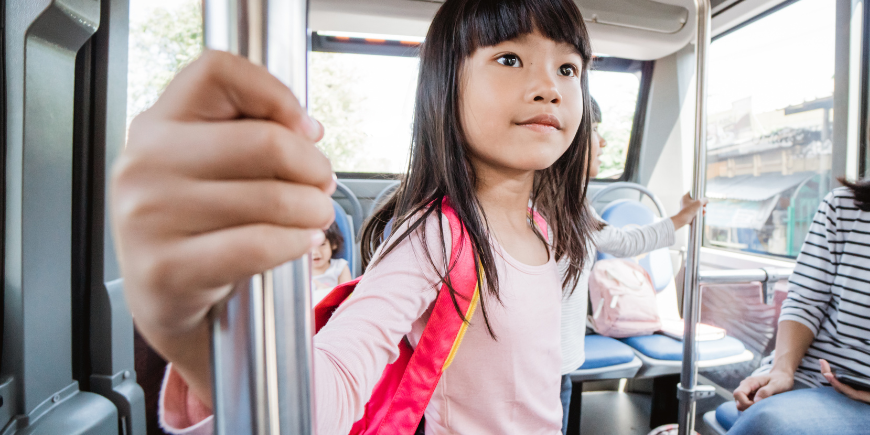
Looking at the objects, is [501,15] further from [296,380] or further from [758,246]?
[758,246]

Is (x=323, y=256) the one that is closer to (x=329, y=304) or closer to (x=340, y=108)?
(x=340, y=108)

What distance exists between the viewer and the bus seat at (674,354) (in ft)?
6.10

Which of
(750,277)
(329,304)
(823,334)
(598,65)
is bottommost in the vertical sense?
(823,334)

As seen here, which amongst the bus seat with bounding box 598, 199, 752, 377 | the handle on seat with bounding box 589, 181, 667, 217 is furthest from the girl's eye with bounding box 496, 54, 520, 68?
the handle on seat with bounding box 589, 181, 667, 217

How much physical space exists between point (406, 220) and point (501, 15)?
13.9 inches

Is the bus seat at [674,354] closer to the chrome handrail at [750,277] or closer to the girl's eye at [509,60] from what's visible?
the chrome handrail at [750,277]

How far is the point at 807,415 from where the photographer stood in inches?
35.2

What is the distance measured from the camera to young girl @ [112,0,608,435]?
156mm

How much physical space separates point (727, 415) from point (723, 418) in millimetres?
14

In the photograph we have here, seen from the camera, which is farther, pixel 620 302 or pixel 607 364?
pixel 620 302

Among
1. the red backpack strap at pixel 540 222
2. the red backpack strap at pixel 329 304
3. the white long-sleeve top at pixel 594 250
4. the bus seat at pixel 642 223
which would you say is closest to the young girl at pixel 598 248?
the white long-sleeve top at pixel 594 250

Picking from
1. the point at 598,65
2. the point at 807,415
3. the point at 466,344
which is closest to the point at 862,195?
the point at 807,415

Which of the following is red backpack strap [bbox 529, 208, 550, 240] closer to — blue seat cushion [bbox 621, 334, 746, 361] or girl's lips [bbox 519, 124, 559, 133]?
A: girl's lips [bbox 519, 124, 559, 133]

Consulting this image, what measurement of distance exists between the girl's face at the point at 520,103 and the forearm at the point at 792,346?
3.13ft
